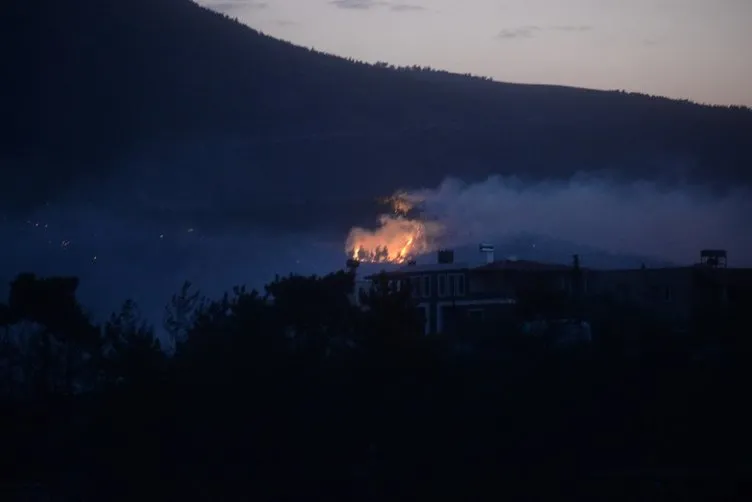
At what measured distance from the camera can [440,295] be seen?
46344 millimetres

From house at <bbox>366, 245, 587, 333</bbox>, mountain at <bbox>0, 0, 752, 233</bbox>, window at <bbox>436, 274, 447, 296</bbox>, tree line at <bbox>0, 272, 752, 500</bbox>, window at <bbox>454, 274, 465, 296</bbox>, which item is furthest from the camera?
mountain at <bbox>0, 0, 752, 233</bbox>

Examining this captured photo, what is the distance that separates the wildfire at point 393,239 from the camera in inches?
2259

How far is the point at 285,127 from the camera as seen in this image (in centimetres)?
8462

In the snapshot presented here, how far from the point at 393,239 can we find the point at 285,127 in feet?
89.5

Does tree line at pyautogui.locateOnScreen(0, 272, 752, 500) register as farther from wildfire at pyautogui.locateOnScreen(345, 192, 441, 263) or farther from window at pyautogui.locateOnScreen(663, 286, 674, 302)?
wildfire at pyautogui.locateOnScreen(345, 192, 441, 263)

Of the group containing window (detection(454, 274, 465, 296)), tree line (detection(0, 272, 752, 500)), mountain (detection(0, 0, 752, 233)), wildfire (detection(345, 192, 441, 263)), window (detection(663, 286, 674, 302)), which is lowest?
tree line (detection(0, 272, 752, 500))

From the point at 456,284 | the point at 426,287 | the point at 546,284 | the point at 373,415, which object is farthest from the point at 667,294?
the point at 373,415

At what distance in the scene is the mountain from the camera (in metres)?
76.9

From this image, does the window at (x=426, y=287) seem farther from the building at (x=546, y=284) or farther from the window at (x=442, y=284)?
the window at (x=442, y=284)

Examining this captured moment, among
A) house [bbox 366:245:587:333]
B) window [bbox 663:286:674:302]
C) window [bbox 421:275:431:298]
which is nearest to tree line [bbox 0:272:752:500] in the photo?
house [bbox 366:245:587:333]

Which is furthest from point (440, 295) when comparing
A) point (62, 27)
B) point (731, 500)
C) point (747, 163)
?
point (62, 27)

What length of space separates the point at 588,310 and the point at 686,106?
48184mm

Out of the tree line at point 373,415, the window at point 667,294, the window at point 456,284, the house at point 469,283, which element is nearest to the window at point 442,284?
the house at point 469,283

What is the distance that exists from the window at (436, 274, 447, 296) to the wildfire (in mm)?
8576
